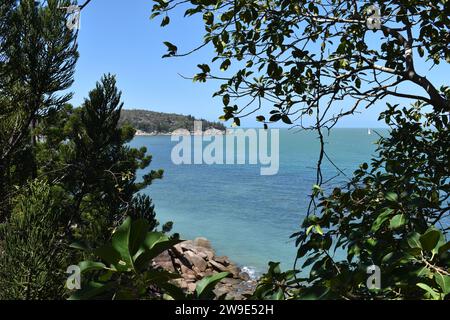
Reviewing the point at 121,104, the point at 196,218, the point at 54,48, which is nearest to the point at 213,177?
the point at 196,218

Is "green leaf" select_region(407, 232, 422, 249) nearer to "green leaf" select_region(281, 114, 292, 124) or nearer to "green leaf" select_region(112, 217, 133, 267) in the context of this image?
"green leaf" select_region(112, 217, 133, 267)

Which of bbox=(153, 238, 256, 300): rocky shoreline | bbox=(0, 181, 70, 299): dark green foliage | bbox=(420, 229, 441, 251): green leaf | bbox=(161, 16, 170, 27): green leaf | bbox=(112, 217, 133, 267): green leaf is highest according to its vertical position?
bbox=(161, 16, 170, 27): green leaf

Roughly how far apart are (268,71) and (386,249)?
1.36 m

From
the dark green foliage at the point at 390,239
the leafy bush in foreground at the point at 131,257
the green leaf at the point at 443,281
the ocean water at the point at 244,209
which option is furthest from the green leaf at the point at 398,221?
the ocean water at the point at 244,209

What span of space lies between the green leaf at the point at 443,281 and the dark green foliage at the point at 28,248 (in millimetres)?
2185

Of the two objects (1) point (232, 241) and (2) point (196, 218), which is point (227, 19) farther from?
(2) point (196, 218)

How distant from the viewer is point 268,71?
7.98 ft

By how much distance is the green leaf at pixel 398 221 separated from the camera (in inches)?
59.3

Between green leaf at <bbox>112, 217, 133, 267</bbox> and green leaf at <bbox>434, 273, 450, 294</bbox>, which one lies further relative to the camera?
green leaf at <bbox>434, 273, 450, 294</bbox>

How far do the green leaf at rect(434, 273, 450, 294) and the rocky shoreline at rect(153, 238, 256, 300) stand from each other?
10743 millimetres

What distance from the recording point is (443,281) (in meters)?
1.03

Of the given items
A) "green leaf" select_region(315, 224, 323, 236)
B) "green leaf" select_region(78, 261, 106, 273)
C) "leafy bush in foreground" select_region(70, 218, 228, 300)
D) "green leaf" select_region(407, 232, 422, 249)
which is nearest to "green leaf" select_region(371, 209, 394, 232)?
"green leaf" select_region(315, 224, 323, 236)

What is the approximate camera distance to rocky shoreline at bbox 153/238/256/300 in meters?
11.9

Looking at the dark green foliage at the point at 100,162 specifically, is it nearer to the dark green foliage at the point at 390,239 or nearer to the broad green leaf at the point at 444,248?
the dark green foliage at the point at 390,239
